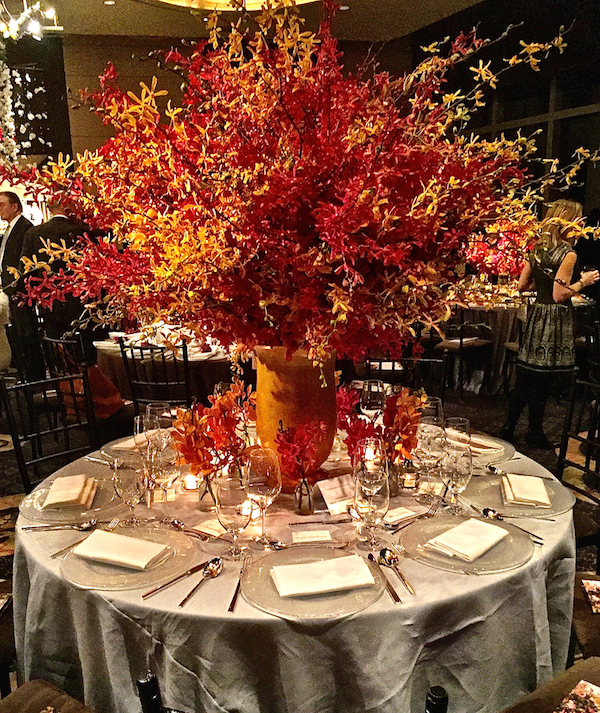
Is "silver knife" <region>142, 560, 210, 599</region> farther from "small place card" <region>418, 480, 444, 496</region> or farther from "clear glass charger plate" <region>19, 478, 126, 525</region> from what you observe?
"small place card" <region>418, 480, 444, 496</region>

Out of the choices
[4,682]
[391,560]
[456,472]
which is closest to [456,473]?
[456,472]

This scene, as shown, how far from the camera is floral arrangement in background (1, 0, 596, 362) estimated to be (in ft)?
4.56

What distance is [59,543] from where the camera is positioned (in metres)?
1.51

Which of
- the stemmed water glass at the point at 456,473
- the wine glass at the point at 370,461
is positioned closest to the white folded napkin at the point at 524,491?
the stemmed water glass at the point at 456,473

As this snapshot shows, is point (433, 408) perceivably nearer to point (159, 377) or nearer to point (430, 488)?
point (430, 488)

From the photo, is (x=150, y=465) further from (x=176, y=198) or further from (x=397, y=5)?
(x=397, y=5)

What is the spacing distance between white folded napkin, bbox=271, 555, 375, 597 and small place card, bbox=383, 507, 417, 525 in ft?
0.83

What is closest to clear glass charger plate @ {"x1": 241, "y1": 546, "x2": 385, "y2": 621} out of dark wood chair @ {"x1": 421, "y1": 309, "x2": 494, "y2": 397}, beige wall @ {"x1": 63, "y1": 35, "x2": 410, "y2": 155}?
dark wood chair @ {"x1": 421, "y1": 309, "x2": 494, "y2": 397}

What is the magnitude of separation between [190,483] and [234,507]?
438 mm

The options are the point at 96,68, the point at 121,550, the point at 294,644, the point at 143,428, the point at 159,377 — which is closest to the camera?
the point at 294,644

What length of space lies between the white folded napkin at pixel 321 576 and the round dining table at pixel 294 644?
6 centimetres

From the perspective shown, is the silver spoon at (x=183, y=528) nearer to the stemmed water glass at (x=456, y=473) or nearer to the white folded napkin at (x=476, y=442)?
the stemmed water glass at (x=456, y=473)

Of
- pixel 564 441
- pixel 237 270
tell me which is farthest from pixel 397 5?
pixel 237 270

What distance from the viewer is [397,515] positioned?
64.4 inches
